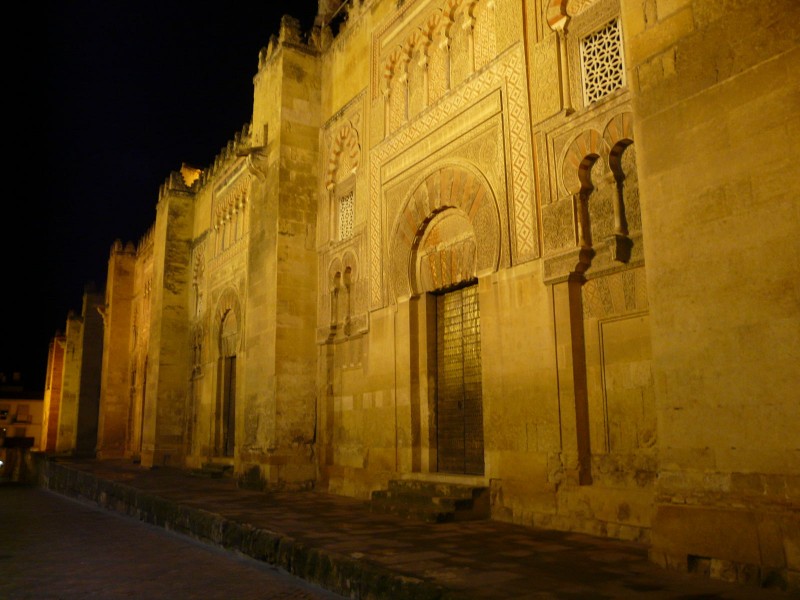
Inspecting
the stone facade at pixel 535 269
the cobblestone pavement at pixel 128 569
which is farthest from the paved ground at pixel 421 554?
the stone facade at pixel 535 269

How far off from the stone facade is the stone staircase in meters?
0.23

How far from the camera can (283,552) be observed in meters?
5.11

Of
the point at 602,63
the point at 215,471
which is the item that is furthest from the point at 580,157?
the point at 215,471

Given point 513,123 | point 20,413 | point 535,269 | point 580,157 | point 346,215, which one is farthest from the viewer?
point 20,413

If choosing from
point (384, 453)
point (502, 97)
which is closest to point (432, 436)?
point (384, 453)

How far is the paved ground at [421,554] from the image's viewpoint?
3561mm

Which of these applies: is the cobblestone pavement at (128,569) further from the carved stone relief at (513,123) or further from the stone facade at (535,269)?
the carved stone relief at (513,123)

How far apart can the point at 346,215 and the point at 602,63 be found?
4873 mm

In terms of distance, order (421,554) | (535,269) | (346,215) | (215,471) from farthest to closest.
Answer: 1. (215,471)
2. (346,215)
3. (535,269)
4. (421,554)

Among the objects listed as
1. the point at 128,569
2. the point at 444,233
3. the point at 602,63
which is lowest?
the point at 128,569

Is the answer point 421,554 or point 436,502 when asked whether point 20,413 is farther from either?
point 421,554

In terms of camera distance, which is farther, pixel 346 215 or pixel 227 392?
pixel 227 392

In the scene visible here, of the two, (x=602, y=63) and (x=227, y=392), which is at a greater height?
(x=602, y=63)

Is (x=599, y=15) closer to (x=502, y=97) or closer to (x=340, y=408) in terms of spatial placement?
(x=502, y=97)
